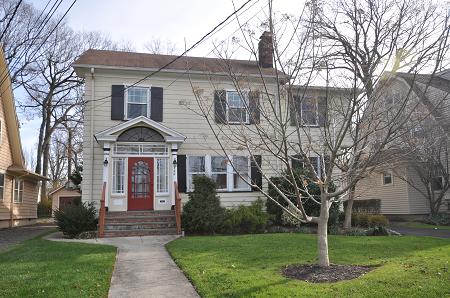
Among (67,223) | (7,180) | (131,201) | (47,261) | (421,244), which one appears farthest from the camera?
(7,180)

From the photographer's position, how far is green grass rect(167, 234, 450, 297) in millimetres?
6578

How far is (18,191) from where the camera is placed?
25.3m

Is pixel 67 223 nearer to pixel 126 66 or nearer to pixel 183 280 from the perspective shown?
pixel 126 66

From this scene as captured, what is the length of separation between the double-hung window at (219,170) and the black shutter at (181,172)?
22 cm

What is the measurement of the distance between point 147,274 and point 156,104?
415 inches

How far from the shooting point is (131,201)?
1705 cm

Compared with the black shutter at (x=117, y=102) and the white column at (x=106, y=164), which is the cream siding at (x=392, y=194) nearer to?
the black shutter at (x=117, y=102)

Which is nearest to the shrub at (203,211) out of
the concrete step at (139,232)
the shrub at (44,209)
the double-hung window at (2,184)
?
the concrete step at (139,232)

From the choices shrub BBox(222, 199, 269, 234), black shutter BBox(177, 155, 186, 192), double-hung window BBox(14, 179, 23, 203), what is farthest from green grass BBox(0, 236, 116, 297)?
double-hung window BBox(14, 179, 23, 203)

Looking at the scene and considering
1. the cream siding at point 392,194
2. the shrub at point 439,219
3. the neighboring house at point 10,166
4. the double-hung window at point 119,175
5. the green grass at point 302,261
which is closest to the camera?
the green grass at point 302,261

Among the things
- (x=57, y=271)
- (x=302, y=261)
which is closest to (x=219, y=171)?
(x=302, y=261)

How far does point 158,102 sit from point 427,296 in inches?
538

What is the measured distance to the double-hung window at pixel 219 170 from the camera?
59.5ft

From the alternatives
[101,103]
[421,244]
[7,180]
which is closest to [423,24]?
[421,244]
